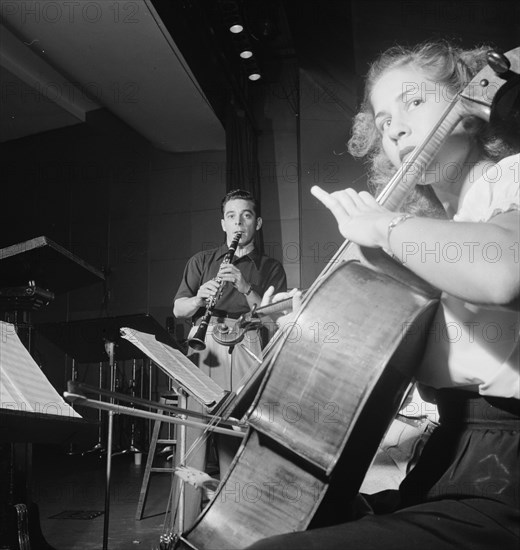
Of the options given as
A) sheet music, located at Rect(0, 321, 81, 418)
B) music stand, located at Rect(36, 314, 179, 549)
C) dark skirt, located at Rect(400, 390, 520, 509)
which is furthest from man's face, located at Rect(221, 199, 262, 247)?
dark skirt, located at Rect(400, 390, 520, 509)

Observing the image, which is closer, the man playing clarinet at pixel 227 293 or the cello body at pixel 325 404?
the cello body at pixel 325 404

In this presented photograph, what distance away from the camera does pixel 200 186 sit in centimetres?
720

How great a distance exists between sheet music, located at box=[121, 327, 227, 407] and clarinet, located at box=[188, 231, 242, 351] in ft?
3.36

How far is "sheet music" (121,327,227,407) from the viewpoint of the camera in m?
1.94

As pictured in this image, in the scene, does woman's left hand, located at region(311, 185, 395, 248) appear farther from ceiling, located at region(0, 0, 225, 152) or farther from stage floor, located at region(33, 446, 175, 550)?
ceiling, located at region(0, 0, 225, 152)

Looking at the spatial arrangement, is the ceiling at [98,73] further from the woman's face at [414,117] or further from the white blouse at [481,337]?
the white blouse at [481,337]

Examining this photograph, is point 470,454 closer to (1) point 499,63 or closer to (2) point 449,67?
(1) point 499,63

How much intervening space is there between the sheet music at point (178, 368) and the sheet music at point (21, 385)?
0.65 m

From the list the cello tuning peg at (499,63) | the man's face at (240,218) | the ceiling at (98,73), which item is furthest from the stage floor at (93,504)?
the ceiling at (98,73)

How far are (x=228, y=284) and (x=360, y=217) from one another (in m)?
2.68

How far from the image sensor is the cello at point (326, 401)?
3.10 feet

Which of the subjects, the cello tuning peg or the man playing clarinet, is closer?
the cello tuning peg

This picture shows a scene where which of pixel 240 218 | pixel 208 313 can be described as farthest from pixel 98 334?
pixel 240 218

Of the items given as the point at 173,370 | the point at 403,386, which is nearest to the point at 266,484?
the point at 403,386
